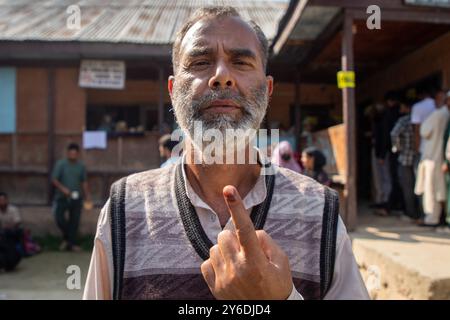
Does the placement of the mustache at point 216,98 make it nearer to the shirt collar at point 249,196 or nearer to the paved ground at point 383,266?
the shirt collar at point 249,196

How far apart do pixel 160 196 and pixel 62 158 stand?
7109 mm

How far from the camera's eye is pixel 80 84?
784cm

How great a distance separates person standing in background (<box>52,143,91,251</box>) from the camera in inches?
290

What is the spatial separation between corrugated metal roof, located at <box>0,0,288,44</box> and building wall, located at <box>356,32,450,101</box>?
2.40 meters

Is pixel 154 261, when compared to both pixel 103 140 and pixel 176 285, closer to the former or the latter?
pixel 176 285

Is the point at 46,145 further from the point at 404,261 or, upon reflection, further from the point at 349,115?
the point at 404,261

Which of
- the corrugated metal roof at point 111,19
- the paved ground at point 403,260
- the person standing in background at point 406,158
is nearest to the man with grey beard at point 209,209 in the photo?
the paved ground at point 403,260

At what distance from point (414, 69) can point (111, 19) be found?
5.82m

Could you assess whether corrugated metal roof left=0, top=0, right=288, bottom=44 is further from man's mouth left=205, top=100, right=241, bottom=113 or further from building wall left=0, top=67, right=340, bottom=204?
man's mouth left=205, top=100, right=241, bottom=113

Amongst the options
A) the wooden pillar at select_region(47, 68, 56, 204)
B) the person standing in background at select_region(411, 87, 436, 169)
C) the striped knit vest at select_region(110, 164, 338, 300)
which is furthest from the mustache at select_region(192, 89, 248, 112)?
the wooden pillar at select_region(47, 68, 56, 204)

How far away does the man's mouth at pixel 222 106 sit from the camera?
148cm

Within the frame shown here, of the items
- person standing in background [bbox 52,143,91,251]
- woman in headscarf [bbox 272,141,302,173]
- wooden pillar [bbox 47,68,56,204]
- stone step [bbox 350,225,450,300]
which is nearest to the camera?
stone step [bbox 350,225,450,300]
